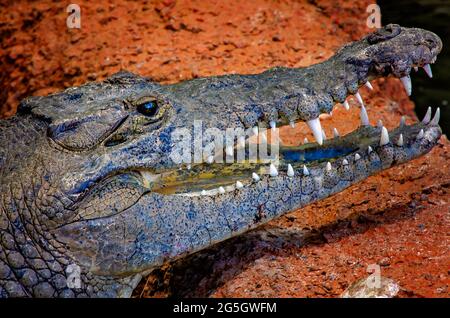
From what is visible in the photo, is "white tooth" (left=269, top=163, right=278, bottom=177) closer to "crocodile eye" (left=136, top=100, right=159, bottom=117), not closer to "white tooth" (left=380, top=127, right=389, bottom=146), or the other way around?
"white tooth" (left=380, top=127, right=389, bottom=146)

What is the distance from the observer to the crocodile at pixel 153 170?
366cm

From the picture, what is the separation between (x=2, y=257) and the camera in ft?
12.1

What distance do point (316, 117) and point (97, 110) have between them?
1.35 metres

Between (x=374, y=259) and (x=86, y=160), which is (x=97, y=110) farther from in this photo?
(x=374, y=259)

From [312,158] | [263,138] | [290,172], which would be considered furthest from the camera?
[263,138]

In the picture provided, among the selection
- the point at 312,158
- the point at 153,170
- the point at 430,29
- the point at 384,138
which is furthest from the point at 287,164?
the point at 430,29

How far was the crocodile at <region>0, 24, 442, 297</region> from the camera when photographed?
12.0 ft

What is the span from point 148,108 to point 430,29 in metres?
5.79

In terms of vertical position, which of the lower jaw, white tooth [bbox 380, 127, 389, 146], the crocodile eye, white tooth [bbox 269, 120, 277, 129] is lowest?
the lower jaw

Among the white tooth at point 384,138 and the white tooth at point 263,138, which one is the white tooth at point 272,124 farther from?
the white tooth at point 384,138

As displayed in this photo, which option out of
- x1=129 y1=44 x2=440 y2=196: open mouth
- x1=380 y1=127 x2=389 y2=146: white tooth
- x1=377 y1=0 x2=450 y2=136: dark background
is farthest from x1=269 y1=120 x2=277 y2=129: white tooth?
x1=377 y1=0 x2=450 y2=136: dark background

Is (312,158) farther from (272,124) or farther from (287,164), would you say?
(272,124)

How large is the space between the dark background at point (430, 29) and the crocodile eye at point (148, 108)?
4021 millimetres

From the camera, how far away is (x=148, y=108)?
385 cm
